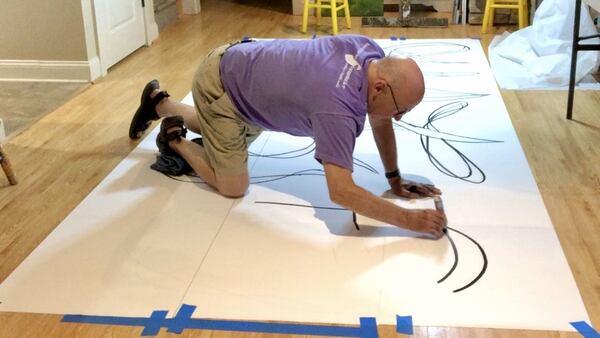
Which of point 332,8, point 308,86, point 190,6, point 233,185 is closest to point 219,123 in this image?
point 233,185

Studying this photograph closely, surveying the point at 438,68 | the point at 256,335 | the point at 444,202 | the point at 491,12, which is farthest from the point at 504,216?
the point at 491,12

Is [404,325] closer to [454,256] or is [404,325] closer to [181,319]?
[454,256]

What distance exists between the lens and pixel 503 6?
4.99 m

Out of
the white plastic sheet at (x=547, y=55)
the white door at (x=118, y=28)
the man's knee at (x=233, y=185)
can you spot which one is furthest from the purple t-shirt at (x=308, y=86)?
the white door at (x=118, y=28)

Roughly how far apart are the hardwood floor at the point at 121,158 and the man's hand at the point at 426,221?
0.38 meters

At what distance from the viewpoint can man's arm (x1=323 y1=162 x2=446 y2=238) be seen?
1.97 metres

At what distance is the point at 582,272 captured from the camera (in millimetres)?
1975

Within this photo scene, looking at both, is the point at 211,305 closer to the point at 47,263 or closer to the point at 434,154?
the point at 47,263

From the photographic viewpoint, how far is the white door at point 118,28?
4.09 metres

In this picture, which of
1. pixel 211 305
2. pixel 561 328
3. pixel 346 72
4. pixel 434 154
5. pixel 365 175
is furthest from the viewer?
pixel 434 154

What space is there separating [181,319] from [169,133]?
3.18ft

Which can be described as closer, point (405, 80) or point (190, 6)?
point (405, 80)

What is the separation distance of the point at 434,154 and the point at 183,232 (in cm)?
109

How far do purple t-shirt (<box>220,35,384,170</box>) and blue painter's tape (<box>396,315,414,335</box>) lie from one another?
0.44 meters
